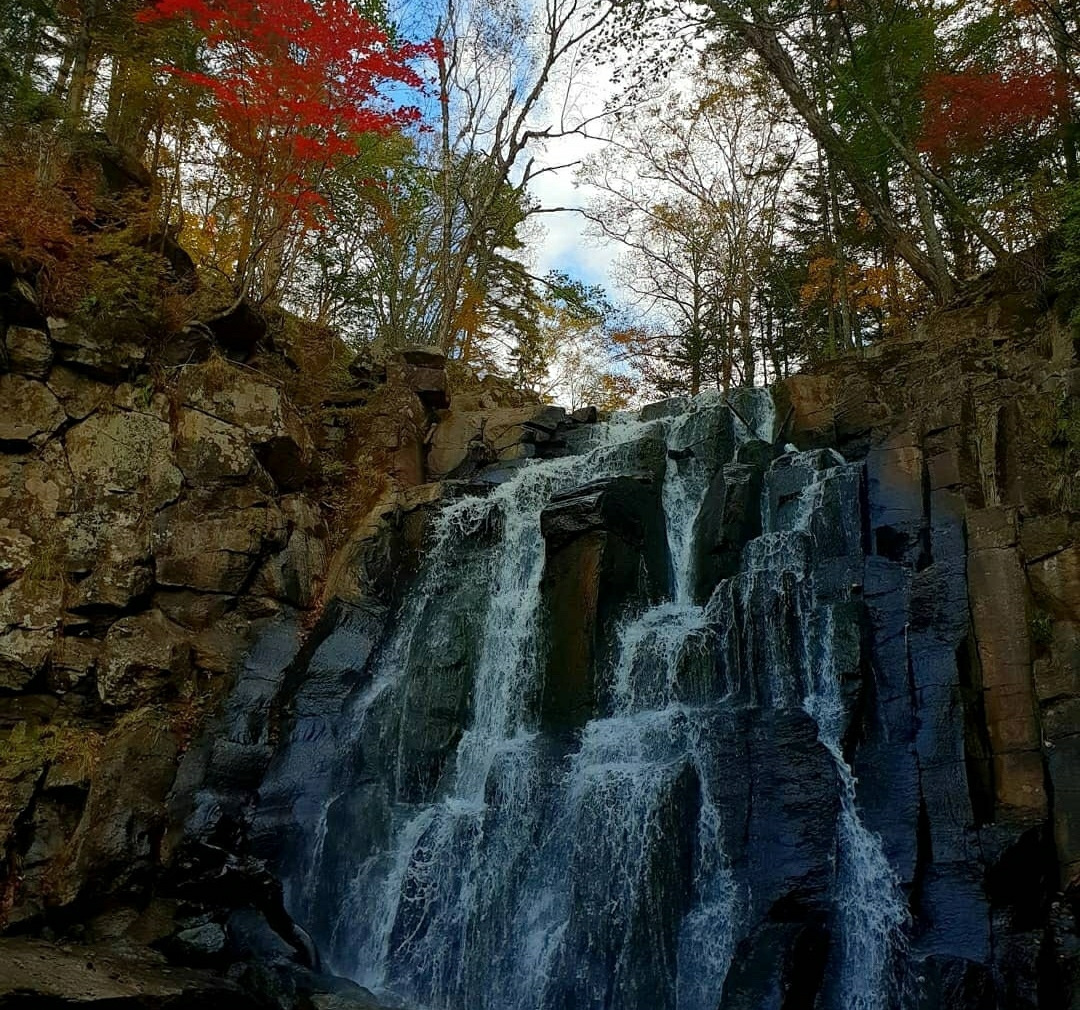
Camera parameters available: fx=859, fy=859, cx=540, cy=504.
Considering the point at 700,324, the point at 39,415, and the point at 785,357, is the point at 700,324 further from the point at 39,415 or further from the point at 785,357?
the point at 39,415

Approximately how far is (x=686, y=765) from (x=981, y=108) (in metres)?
14.8

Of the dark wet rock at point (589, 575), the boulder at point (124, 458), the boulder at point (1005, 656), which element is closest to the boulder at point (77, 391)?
the boulder at point (124, 458)

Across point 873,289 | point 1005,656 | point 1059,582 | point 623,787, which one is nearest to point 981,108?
point 873,289

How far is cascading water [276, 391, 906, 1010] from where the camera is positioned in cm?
845

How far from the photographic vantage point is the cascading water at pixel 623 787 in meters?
8.45

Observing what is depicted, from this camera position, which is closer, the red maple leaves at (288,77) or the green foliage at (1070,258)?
the green foliage at (1070,258)

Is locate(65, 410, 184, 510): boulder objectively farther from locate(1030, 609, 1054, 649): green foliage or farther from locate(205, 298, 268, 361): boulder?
locate(1030, 609, 1054, 649): green foliage

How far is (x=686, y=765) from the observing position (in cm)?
934

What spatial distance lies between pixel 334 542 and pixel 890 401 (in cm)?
981

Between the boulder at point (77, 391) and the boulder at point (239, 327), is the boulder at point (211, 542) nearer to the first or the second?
the boulder at point (77, 391)

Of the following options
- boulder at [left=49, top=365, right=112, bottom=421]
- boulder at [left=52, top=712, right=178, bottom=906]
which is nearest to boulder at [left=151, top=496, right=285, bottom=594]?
boulder at [left=49, top=365, right=112, bottom=421]

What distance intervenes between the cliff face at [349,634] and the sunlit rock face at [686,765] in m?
0.06

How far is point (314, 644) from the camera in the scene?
1315 centimetres

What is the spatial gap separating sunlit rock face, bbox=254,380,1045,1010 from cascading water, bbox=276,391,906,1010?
0.03 m
